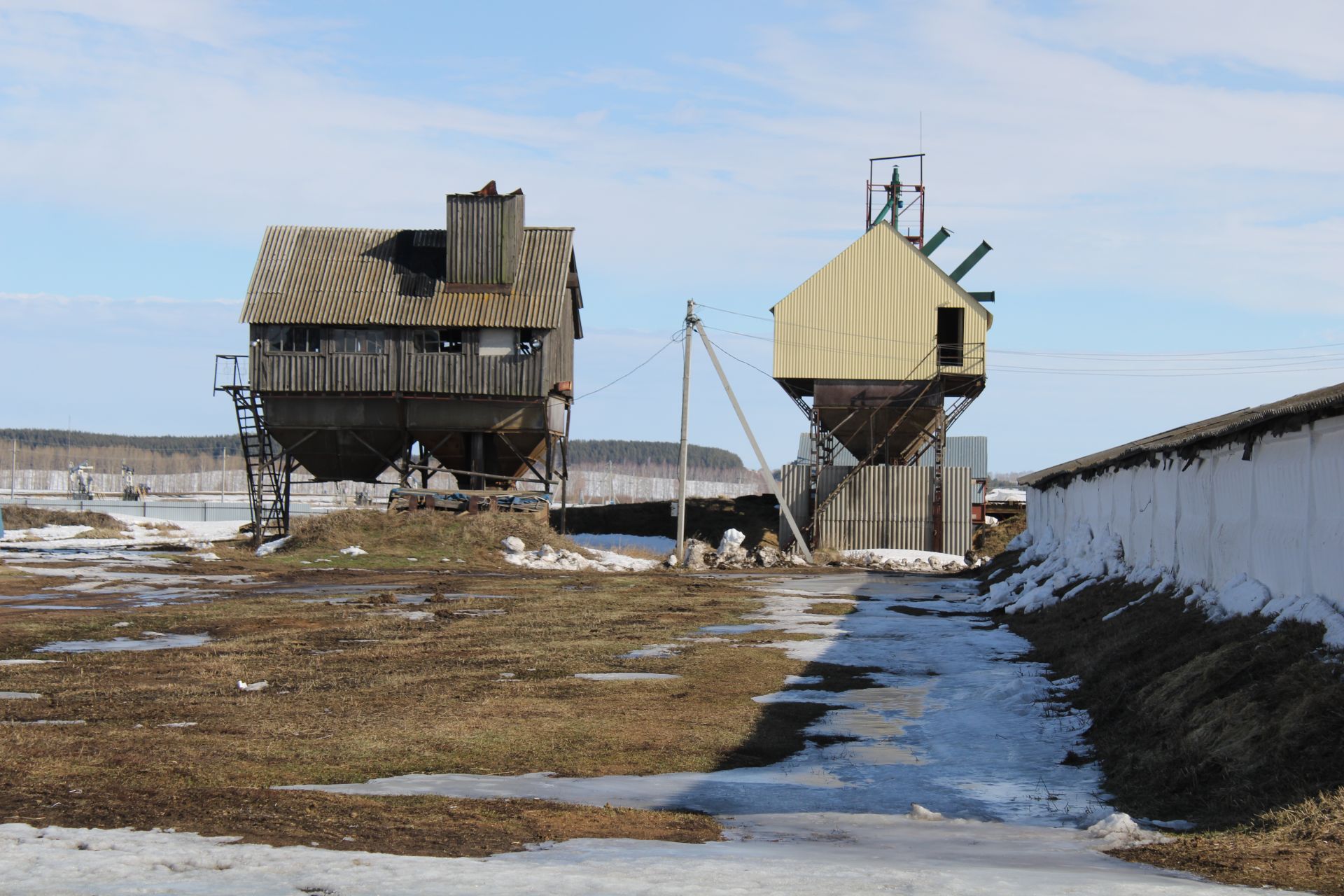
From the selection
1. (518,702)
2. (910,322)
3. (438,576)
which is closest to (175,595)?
(438,576)

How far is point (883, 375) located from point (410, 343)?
14962 millimetres

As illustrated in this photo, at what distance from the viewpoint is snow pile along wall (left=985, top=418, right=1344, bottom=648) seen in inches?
443

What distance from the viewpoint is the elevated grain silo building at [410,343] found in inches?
1474

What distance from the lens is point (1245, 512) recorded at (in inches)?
540

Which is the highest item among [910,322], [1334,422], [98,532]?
[910,322]

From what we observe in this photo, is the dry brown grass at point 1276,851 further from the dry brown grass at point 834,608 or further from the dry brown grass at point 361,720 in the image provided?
the dry brown grass at point 834,608

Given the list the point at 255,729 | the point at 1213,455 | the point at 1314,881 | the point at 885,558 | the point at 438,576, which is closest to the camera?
the point at 1314,881

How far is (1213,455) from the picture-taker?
15.4 meters

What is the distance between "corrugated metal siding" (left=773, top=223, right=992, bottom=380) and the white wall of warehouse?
1970 centimetres

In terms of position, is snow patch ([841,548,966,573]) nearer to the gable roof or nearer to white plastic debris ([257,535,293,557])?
the gable roof

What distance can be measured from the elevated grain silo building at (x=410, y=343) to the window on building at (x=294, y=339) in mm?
42

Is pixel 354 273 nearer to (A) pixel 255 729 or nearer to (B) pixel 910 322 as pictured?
(B) pixel 910 322

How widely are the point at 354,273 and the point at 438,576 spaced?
43.8 feet

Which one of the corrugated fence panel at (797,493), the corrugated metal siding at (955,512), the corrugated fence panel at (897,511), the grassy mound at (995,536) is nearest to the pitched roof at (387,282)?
the corrugated fence panel at (797,493)
